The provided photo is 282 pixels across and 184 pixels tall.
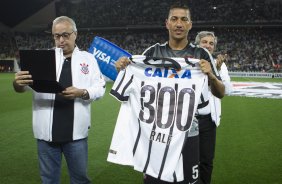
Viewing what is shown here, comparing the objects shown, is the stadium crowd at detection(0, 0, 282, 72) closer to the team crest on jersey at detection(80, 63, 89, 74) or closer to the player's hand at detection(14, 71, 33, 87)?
the team crest on jersey at detection(80, 63, 89, 74)

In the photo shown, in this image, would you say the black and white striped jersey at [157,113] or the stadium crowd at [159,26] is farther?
the stadium crowd at [159,26]

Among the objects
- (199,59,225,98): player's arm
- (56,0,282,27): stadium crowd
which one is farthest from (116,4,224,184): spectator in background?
(56,0,282,27): stadium crowd

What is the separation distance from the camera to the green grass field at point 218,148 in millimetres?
4930

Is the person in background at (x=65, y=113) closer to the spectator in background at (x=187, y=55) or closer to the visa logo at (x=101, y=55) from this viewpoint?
the spectator in background at (x=187, y=55)

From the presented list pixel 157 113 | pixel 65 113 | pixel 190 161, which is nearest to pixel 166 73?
pixel 157 113

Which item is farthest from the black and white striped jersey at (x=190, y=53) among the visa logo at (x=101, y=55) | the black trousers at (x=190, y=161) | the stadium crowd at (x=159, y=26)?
the stadium crowd at (x=159, y=26)

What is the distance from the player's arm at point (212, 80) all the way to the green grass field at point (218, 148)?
249 centimetres

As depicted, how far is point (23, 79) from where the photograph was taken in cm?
285

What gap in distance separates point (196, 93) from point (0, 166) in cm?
398

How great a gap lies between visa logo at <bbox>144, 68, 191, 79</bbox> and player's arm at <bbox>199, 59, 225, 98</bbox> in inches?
6.4

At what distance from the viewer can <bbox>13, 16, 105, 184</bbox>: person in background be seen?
304 cm

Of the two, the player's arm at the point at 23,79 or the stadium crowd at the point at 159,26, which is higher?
the stadium crowd at the point at 159,26

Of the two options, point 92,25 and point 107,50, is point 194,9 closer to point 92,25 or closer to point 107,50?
point 92,25

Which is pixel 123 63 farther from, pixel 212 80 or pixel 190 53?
pixel 212 80
